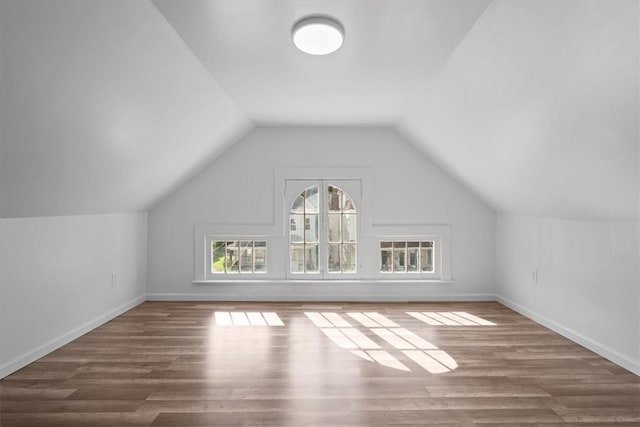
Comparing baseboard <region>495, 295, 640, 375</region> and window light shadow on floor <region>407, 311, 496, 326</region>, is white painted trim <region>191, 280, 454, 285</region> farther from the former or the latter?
baseboard <region>495, 295, 640, 375</region>

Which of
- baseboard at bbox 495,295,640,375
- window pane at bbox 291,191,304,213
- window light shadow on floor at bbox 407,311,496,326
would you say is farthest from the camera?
window pane at bbox 291,191,304,213

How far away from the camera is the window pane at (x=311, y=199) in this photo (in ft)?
16.4

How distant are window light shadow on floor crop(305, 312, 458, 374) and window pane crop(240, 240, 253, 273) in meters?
1.08

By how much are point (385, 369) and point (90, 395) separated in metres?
1.89

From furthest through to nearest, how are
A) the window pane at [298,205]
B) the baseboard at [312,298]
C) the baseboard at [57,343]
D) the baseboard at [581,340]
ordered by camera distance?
the window pane at [298,205]
the baseboard at [312,298]
the baseboard at [581,340]
the baseboard at [57,343]

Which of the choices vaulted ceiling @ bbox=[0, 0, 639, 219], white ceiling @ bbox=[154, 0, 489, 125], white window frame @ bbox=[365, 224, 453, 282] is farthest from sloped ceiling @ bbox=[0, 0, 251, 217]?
white window frame @ bbox=[365, 224, 453, 282]

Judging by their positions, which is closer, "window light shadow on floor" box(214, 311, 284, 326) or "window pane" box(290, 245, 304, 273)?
"window light shadow on floor" box(214, 311, 284, 326)

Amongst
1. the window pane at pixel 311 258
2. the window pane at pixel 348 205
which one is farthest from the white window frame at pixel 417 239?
the window pane at pixel 311 258

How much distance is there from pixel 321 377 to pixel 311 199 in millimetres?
2595

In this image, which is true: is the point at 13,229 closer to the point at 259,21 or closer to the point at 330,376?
the point at 259,21

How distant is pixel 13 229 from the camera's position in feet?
9.30

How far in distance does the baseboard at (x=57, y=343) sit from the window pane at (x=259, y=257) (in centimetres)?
144

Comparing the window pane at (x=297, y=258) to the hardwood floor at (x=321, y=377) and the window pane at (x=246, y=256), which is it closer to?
the window pane at (x=246, y=256)

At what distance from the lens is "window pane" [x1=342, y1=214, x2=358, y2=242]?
16.4 ft
